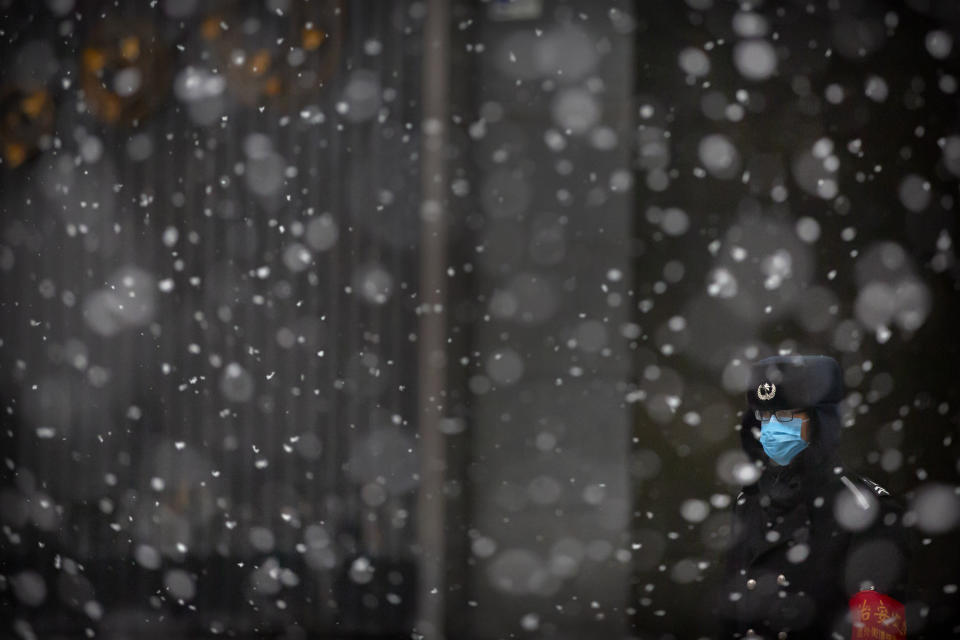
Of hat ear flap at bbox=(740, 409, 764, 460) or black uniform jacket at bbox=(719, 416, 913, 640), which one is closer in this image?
black uniform jacket at bbox=(719, 416, 913, 640)

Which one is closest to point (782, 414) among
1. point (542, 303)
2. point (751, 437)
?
point (751, 437)

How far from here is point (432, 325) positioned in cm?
385

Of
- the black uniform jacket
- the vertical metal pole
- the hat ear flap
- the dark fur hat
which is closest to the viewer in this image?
the black uniform jacket

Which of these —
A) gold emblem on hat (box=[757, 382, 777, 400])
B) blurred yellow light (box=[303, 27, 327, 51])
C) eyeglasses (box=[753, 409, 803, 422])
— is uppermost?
blurred yellow light (box=[303, 27, 327, 51])

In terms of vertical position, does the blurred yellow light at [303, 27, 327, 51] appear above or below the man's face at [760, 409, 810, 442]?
above

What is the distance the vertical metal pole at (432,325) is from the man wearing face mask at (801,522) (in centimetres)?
182

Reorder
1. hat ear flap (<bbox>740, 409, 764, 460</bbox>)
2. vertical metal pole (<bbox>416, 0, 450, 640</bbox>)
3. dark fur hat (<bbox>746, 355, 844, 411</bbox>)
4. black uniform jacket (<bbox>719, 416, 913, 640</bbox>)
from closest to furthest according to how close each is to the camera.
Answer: black uniform jacket (<bbox>719, 416, 913, 640</bbox>), dark fur hat (<bbox>746, 355, 844, 411</bbox>), hat ear flap (<bbox>740, 409, 764, 460</bbox>), vertical metal pole (<bbox>416, 0, 450, 640</bbox>)

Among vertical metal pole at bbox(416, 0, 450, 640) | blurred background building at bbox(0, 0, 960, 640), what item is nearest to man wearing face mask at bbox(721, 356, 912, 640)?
blurred background building at bbox(0, 0, 960, 640)

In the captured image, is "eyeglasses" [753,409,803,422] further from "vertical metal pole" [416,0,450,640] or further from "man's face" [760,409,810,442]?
"vertical metal pole" [416,0,450,640]

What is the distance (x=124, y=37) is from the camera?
4.10 meters

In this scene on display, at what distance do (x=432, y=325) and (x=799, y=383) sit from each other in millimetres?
2014

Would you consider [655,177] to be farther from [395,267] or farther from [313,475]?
[313,475]

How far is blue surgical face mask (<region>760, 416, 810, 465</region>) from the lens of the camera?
2.22 metres

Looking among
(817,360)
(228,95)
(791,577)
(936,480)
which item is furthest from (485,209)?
(936,480)
